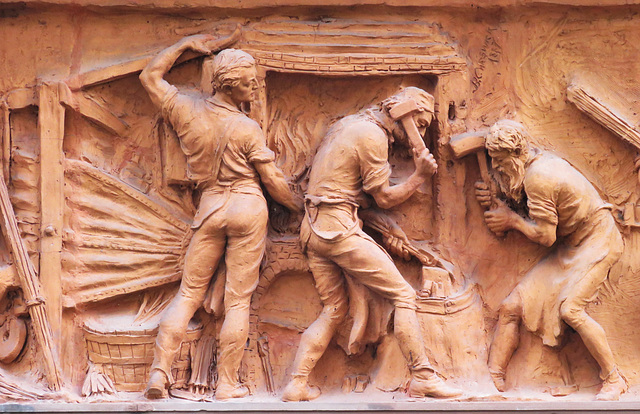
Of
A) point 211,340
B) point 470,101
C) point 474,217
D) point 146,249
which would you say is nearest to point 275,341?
point 211,340

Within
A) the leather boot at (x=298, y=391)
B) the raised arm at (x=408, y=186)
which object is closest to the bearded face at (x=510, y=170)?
the raised arm at (x=408, y=186)

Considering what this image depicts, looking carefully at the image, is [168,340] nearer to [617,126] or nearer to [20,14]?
[20,14]

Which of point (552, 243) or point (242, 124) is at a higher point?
point (242, 124)

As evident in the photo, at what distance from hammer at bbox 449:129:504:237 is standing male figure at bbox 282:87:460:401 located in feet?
0.73

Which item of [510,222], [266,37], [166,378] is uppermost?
[266,37]

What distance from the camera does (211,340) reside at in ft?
22.5

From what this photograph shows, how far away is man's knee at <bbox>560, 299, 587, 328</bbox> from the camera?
671cm

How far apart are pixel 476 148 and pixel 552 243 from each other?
732 millimetres

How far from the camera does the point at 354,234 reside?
6.74 meters

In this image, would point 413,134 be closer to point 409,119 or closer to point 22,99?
point 409,119

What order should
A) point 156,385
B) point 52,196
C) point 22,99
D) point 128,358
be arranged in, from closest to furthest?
1. point 156,385
2. point 128,358
3. point 52,196
4. point 22,99

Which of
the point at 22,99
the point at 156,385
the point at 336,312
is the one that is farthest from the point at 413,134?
the point at 22,99

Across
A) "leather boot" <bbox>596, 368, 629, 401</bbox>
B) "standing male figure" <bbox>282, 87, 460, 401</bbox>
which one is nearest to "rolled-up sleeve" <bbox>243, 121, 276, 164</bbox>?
"standing male figure" <bbox>282, 87, 460, 401</bbox>

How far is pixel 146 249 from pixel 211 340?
2.20 ft
